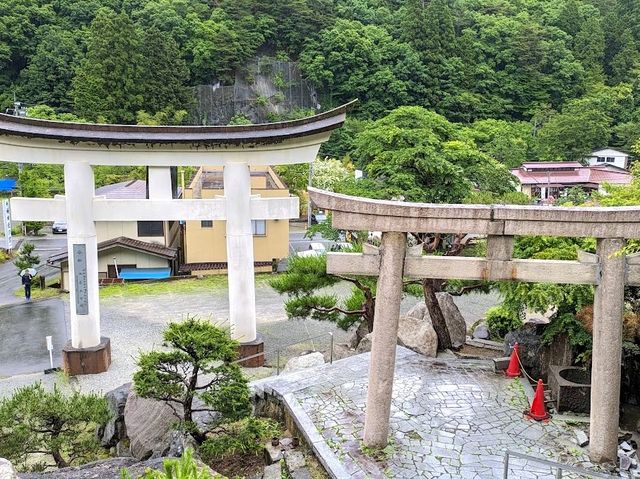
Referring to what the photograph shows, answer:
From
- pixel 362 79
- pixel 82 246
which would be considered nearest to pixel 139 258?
pixel 82 246

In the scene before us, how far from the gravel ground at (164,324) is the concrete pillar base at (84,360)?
0.73ft

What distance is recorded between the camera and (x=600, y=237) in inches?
332

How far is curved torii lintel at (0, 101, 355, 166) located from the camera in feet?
45.9

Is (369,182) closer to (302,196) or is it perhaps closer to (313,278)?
(313,278)

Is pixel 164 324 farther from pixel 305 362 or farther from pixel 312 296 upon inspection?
pixel 305 362

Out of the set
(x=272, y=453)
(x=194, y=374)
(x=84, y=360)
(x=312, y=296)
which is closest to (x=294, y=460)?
(x=272, y=453)

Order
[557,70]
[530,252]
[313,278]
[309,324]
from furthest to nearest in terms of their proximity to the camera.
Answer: [557,70] < [309,324] < [313,278] < [530,252]

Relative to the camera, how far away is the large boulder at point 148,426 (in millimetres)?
10078

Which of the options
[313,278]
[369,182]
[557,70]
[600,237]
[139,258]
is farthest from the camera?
[557,70]

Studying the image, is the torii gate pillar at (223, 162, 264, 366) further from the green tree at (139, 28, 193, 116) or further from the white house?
the white house

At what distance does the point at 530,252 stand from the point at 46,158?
490 inches

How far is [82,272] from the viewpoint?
14.4 metres

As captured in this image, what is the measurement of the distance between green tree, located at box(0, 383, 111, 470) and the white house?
50362mm

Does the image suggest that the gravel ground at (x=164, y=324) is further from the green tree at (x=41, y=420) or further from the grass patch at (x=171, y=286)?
the green tree at (x=41, y=420)
